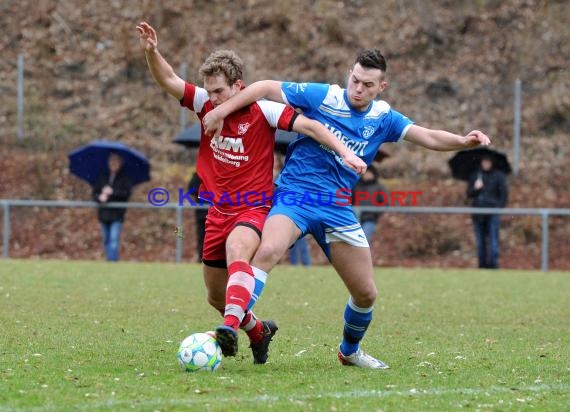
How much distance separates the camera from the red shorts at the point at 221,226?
6.59 m

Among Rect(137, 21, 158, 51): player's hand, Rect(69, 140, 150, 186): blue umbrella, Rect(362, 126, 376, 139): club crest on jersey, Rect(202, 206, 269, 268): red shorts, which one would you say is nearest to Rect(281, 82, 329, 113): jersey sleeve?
A: Rect(362, 126, 376, 139): club crest on jersey

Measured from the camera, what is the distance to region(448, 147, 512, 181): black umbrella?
60.5 ft

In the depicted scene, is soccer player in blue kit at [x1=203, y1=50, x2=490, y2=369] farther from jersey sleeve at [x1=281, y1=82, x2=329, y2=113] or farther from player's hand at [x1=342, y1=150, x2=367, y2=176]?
player's hand at [x1=342, y1=150, x2=367, y2=176]

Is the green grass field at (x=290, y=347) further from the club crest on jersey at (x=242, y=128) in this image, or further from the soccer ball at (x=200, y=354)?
the club crest on jersey at (x=242, y=128)

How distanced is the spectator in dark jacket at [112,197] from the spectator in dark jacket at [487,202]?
6.12m

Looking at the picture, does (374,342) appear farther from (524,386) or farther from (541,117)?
(541,117)

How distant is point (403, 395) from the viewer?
5.53 meters

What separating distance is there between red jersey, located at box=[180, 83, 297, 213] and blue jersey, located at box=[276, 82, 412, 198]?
170 mm

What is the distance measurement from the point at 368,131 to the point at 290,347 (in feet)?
6.09

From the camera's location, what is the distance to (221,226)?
6.68 meters

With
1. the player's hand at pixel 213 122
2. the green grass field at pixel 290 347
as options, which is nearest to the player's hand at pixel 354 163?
the player's hand at pixel 213 122

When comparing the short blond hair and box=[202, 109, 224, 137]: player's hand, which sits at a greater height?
the short blond hair

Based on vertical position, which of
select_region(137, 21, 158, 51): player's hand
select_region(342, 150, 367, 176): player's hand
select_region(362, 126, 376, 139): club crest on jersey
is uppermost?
select_region(137, 21, 158, 51): player's hand

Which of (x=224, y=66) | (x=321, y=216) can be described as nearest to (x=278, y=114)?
(x=224, y=66)
